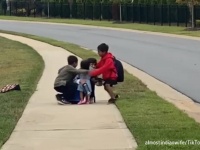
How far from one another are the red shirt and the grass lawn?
1.56 m

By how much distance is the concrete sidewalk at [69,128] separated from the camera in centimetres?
885

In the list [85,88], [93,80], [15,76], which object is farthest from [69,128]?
[15,76]

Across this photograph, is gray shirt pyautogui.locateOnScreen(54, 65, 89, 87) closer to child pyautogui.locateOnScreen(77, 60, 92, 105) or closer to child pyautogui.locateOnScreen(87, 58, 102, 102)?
child pyautogui.locateOnScreen(77, 60, 92, 105)

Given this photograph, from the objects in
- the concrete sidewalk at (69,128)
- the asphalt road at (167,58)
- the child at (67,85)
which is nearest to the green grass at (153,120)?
the concrete sidewalk at (69,128)

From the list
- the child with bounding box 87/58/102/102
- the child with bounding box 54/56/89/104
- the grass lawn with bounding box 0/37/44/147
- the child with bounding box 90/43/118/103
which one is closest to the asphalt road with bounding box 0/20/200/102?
the child with bounding box 90/43/118/103

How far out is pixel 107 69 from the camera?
503 inches

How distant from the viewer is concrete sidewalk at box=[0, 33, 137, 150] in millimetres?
8852

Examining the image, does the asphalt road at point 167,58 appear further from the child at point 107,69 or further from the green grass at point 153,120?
the child at point 107,69

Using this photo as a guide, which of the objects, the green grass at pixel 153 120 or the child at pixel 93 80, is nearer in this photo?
the green grass at pixel 153 120

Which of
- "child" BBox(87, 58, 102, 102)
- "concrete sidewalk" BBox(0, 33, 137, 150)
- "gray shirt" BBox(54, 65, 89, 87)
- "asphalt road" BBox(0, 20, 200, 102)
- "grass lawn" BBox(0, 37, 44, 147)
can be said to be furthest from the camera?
"asphalt road" BBox(0, 20, 200, 102)

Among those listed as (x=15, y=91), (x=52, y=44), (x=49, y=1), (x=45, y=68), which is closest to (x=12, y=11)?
(x=49, y=1)

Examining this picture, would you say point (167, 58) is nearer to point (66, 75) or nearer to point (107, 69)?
point (66, 75)

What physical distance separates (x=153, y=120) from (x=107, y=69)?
8.39 feet

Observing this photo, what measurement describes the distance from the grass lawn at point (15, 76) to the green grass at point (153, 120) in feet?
6.11
